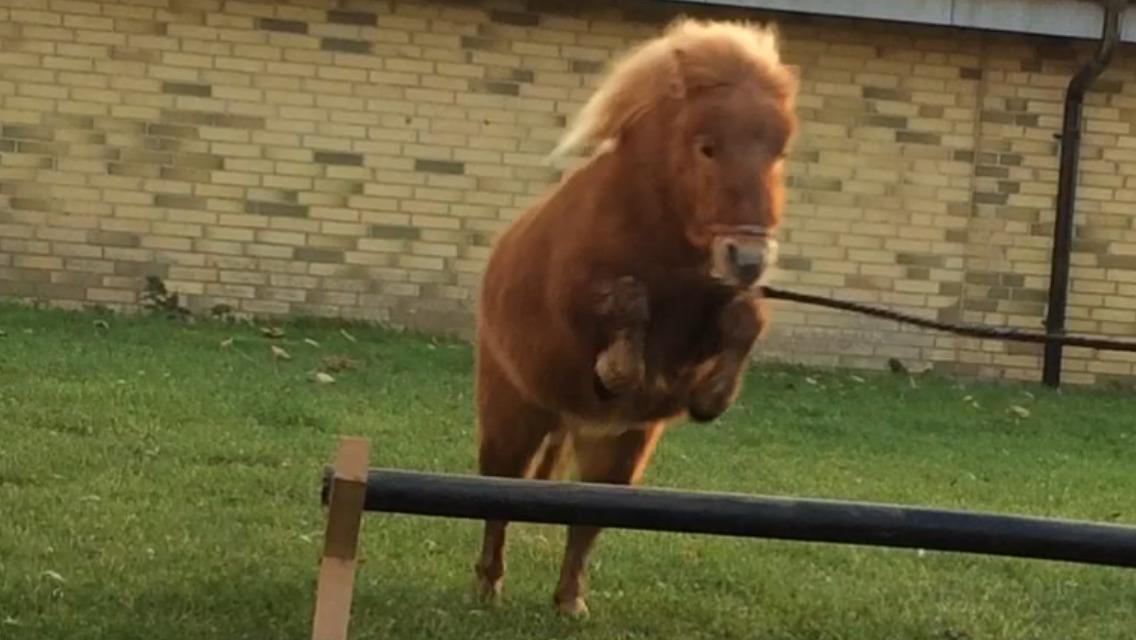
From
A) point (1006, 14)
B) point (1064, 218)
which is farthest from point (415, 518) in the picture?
point (1064, 218)

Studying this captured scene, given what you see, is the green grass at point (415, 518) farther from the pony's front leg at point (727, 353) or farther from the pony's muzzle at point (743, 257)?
the pony's muzzle at point (743, 257)

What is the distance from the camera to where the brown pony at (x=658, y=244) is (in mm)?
4359

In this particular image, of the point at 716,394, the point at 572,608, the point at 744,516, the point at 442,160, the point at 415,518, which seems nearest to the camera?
the point at 744,516

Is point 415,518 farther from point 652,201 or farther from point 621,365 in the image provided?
point 652,201

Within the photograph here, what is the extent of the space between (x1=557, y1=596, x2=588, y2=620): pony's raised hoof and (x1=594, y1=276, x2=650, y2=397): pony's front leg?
1.41m

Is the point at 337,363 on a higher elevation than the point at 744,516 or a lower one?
higher

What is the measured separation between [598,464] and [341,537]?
167cm

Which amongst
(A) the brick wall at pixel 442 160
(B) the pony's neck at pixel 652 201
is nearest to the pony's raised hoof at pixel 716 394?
(B) the pony's neck at pixel 652 201

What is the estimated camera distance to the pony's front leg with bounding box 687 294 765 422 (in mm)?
4695

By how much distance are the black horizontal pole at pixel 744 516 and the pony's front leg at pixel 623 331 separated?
0.66m

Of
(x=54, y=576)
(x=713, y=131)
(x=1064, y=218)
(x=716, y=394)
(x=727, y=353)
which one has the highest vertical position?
(x=1064, y=218)

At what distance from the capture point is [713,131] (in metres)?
4.38

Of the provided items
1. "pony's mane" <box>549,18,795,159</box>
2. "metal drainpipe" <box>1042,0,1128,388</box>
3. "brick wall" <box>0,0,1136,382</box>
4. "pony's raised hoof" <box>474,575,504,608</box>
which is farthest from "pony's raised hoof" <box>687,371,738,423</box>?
"metal drainpipe" <box>1042,0,1128,388</box>

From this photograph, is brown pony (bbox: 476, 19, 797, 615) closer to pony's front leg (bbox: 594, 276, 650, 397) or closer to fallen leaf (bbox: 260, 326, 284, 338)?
pony's front leg (bbox: 594, 276, 650, 397)
